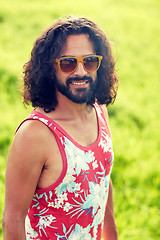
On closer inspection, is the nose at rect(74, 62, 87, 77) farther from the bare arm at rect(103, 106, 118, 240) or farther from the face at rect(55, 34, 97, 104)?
the bare arm at rect(103, 106, 118, 240)

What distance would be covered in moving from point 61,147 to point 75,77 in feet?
1.41

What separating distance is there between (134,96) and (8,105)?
2.69 meters

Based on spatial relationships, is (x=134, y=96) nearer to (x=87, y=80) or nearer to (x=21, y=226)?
(x=87, y=80)

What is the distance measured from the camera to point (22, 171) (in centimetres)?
157

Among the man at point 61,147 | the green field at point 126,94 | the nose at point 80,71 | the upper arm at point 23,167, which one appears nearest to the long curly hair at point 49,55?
the man at point 61,147

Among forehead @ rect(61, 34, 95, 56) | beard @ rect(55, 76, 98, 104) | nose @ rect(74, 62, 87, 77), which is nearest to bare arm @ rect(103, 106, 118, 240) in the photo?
beard @ rect(55, 76, 98, 104)

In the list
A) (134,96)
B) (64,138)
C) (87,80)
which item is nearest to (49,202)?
(64,138)

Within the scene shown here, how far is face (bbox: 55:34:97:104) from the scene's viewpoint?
185 centimetres

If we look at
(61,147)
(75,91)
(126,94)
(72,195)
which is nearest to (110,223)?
(72,195)

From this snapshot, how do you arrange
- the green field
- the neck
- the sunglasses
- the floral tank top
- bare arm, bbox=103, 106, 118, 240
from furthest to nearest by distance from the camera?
1. the green field
2. bare arm, bbox=103, 106, 118, 240
3. the neck
4. the sunglasses
5. the floral tank top

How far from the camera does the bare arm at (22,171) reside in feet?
5.15

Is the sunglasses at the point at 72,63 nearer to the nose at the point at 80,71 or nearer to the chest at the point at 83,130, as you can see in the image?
the nose at the point at 80,71

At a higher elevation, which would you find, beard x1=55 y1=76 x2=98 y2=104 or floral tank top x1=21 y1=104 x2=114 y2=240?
beard x1=55 y1=76 x2=98 y2=104

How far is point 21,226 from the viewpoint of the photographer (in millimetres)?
1660
